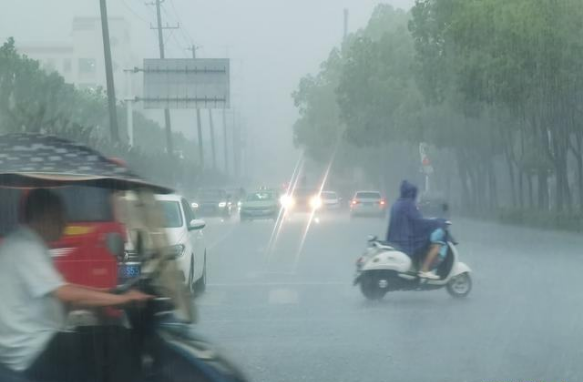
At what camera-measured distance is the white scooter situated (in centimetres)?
1770

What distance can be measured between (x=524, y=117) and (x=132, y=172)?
132ft

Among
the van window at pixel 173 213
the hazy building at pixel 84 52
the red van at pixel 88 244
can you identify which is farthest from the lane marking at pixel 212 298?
the hazy building at pixel 84 52

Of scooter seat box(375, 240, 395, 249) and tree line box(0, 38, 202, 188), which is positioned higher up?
tree line box(0, 38, 202, 188)

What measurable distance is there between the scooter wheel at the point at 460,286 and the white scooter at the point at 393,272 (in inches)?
0.8

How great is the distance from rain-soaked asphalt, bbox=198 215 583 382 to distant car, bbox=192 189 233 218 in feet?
125

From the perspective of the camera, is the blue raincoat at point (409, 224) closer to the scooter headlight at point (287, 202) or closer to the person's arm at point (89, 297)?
the person's arm at point (89, 297)

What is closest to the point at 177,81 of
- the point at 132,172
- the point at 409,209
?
the point at 409,209

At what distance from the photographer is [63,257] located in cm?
1250

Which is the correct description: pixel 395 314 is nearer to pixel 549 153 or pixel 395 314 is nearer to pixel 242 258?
pixel 242 258

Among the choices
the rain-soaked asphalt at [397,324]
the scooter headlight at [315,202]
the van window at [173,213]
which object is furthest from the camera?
the scooter headlight at [315,202]

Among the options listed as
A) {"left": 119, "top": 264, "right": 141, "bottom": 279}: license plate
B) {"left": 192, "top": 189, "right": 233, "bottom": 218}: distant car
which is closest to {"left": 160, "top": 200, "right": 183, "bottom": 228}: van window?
{"left": 119, "top": 264, "right": 141, "bottom": 279}: license plate

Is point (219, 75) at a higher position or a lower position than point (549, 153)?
higher

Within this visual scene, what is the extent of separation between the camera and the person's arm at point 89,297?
5812 mm

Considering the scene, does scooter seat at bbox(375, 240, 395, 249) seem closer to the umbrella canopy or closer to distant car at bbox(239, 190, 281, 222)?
the umbrella canopy
